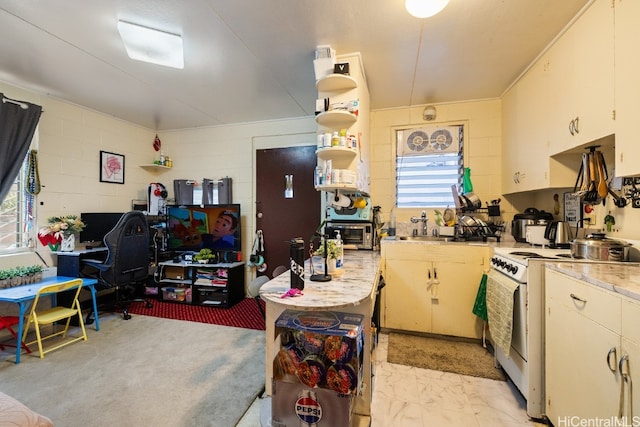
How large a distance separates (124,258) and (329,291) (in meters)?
2.80

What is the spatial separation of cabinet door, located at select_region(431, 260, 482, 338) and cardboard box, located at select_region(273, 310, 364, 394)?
5.01 feet

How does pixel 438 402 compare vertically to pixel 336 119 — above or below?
below

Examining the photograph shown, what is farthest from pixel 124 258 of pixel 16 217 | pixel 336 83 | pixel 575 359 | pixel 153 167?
pixel 575 359

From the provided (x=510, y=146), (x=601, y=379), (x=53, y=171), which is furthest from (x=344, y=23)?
(x=53, y=171)

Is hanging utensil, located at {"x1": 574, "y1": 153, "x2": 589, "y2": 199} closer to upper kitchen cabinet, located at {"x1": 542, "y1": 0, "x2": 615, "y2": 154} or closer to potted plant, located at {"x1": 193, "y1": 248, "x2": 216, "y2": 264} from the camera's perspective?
upper kitchen cabinet, located at {"x1": 542, "y1": 0, "x2": 615, "y2": 154}

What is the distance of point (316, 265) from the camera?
6.17ft

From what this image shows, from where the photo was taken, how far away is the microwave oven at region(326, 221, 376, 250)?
276 centimetres

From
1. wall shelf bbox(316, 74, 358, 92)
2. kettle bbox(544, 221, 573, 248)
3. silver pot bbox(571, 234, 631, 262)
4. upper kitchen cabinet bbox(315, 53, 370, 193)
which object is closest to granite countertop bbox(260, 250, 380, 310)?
upper kitchen cabinet bbox(315, 53, 370, 193)

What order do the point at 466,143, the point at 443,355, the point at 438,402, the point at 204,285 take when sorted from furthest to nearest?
the point at 204,285
the point at 466,143
the point at 443,355
the point at 438,402

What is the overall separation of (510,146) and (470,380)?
2.21 metres

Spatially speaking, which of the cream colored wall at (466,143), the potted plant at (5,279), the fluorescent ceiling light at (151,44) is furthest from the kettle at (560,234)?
the potted plant at (5,279)

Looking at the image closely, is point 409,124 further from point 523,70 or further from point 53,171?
point 53,171

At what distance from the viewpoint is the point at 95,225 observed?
3281 mm

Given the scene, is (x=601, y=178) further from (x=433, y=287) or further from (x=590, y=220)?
(x=433, y=287)
